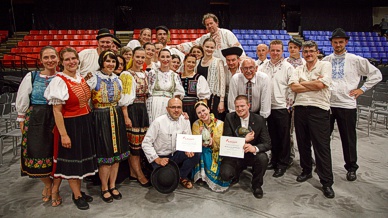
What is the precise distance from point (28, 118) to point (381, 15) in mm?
18355

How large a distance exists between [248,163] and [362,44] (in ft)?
42.9

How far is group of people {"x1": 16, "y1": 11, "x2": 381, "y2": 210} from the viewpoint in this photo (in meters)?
2.40

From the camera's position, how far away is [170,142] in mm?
2951

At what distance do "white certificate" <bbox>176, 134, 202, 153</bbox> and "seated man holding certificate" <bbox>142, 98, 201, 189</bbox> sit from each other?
0.22 feet

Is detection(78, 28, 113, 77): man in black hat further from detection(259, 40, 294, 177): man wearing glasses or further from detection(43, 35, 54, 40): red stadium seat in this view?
detection(43, 35, 54, 40): red stadium seat

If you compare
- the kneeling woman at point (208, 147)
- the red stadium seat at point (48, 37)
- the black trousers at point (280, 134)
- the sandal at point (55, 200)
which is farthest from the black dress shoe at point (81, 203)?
the red stadium seat at point (48, 37)

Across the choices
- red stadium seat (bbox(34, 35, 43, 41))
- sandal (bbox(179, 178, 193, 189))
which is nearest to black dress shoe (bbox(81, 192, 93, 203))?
sandal (bbox(179, 178, 193, 189))

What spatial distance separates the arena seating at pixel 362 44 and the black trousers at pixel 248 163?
35.2 ft

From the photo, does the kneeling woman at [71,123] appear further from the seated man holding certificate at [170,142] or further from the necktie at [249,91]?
the necktie at [249,91]

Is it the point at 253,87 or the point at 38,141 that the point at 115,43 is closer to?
the point at 38,141

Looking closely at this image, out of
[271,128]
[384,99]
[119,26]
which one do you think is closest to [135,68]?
[271,128]

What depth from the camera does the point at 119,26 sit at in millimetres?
14367

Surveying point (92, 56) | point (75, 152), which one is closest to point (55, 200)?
point (75, 152)

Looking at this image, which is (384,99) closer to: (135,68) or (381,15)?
(135,68)
